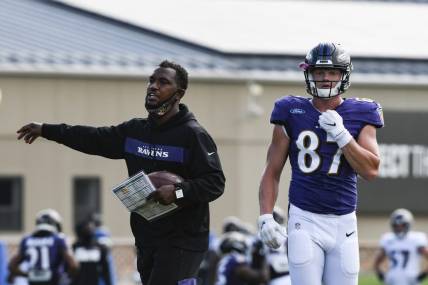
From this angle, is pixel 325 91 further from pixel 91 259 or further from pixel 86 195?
pixel 86 195

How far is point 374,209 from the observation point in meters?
27.6

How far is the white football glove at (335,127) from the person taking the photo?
7668mm

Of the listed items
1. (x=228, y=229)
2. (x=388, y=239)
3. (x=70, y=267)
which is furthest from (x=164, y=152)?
(x=388, y=239)

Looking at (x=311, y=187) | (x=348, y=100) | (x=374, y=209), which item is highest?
(x=348, y=100)

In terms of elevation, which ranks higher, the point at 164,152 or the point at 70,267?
the point at 164,152

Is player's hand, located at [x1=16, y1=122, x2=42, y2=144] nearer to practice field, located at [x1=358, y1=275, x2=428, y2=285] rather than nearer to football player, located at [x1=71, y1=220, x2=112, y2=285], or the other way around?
football player, located at [x1=71, y1=220, x2=112, y2=285]

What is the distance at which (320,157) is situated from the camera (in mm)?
7887

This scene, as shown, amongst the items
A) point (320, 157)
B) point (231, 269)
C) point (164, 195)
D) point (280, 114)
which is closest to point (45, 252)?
point (231, 269)

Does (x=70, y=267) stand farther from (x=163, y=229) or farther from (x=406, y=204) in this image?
(x=406, y=204)

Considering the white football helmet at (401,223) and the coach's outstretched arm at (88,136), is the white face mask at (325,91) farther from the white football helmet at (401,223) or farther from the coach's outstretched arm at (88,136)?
the white football helmet at (401,223)

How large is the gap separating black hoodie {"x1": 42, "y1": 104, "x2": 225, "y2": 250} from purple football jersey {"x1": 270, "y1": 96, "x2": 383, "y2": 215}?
1.63 ft

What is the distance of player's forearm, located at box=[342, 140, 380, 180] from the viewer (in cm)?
768

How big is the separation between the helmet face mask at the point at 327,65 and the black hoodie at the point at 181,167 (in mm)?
764

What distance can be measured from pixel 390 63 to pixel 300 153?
20.9 metres
